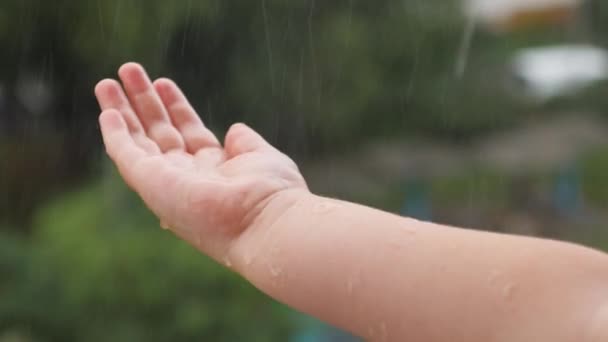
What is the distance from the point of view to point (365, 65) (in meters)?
4.54

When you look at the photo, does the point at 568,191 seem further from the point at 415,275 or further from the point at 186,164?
the point at 415,275

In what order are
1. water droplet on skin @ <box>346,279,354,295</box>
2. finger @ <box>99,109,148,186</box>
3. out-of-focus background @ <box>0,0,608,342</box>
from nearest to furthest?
water droplet on skin @ <box>346,279,354,295</box>, finger @ <box>99,109,148,186</box>, out-of-focus background @ <box>0,0,608,342</box>

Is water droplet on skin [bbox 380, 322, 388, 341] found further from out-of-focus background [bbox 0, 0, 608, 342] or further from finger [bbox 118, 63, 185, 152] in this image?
out-of-focus background [bbox 0, 0, 608, 342]

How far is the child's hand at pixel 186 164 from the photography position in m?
0.82

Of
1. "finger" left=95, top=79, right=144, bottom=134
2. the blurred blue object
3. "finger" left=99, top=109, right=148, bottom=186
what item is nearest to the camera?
"finger" left=99, top=109, right=148, bottom=186

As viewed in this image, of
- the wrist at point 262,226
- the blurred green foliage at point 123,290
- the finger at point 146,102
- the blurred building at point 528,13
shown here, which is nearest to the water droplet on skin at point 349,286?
the wrist at point 262,226

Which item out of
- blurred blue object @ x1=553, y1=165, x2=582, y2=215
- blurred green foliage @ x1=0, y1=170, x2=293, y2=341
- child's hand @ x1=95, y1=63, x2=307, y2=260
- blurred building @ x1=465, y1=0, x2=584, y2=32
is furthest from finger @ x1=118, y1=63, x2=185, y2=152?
blurred building @ x1=465, y1=0, x2=584, y2=32

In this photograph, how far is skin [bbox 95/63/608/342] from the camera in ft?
1.93

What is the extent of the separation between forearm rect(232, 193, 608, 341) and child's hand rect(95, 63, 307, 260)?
0.03m

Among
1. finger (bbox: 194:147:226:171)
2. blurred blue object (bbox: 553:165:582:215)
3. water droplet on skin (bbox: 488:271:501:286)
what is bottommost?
blurred blue object (bbox: 553:165:582:215)

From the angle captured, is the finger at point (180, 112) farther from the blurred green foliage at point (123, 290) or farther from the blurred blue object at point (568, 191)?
the blurred blue object at point (568, 191)

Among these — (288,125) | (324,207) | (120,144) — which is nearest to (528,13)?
(288,125)

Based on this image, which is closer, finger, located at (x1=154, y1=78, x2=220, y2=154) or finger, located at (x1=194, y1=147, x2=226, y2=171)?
finger, located at (x1=194, y1=147, x2=226, y2=171)

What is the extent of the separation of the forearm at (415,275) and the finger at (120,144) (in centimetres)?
17
